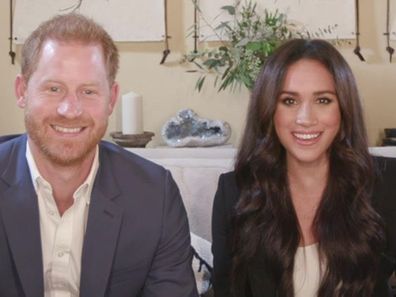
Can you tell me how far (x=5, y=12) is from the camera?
2.69 m

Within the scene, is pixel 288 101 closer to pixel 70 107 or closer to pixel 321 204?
pixel 321 204

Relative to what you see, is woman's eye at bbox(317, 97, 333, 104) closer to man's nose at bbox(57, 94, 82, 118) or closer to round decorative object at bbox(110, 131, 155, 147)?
man's nose at bbox(57, 94, 82, 118)

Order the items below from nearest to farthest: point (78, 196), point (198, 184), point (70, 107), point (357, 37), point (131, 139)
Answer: point (70, 107) < point (78, 196) < point (198, 184) < point (131, 139) < point (357, 37)

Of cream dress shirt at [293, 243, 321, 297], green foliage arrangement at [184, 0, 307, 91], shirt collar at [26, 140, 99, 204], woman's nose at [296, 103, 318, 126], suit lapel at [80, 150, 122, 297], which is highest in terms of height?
green foliage arrangement at [184, 0, 307, 91]

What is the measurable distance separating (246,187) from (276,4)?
135 cm

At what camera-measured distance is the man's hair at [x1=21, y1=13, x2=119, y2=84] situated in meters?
1.17

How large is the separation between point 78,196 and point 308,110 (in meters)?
0.59

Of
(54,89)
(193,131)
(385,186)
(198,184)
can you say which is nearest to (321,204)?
(385,186)

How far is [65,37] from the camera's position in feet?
3.83

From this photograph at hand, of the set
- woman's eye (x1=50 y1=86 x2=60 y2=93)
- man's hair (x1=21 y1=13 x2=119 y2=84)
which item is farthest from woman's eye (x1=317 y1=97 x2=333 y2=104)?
woman's eye (x1=50 y1=86 x2=60 y2=93)

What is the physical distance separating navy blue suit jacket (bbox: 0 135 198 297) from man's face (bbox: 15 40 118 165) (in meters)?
0.12

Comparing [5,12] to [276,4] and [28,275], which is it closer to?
[276,4]

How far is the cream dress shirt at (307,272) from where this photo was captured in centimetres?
140

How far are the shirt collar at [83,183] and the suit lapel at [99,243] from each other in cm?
2
